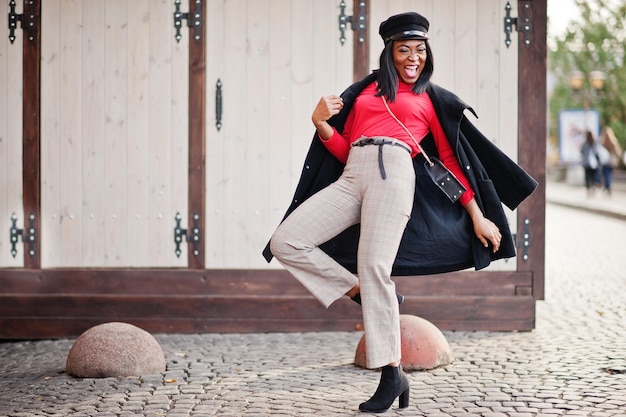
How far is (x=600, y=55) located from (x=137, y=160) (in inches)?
1349

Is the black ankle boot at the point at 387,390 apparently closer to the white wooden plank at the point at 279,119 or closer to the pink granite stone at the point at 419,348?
the pink granite stone at the point at 419,348

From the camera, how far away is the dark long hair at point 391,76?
5430 mm

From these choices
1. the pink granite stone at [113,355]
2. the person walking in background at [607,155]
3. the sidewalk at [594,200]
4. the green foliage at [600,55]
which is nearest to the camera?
the pink granite stone at [113,355]

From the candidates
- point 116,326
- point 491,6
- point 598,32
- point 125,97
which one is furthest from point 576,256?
point 598,32

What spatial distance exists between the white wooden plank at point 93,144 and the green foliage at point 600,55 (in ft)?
104

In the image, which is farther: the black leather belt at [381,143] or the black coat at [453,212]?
the black coat at [453,212]

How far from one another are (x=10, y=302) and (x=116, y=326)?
180cm

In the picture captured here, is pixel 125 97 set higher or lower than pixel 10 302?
higher

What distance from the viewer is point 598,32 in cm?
3919

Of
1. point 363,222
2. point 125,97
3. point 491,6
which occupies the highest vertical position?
point 491,6

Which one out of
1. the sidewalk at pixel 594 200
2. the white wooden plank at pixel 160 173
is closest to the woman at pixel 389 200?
the white wooden plank at pixel 160 173

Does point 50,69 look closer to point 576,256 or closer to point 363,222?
point 363,222

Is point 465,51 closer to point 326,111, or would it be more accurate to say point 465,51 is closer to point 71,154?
point 71,154

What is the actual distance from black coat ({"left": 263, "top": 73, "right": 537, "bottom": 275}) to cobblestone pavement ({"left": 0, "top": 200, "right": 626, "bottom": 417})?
77 centimetres
